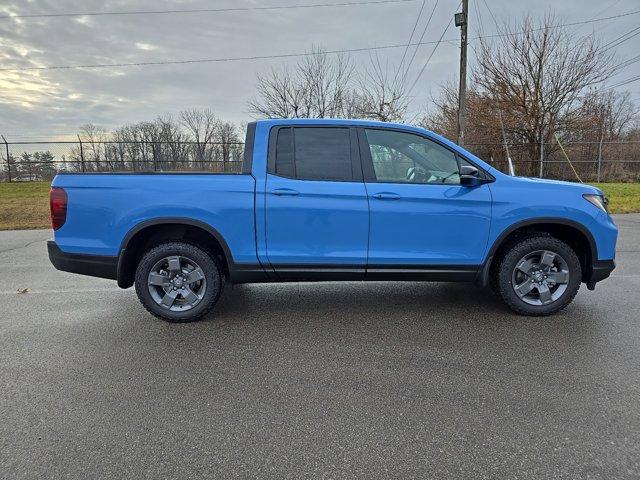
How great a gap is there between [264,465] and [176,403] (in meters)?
0.85

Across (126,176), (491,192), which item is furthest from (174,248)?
(491,192)

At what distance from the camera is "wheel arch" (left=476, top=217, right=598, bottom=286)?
12.9ft

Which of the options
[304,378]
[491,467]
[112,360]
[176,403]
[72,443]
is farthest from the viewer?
[112,360]

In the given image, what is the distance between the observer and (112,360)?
3.28m

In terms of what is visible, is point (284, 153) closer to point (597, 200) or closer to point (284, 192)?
point (284, 192)

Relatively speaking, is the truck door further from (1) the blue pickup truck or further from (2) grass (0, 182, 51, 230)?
(2) grass (0, 182, 51, 230)

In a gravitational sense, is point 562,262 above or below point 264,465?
above

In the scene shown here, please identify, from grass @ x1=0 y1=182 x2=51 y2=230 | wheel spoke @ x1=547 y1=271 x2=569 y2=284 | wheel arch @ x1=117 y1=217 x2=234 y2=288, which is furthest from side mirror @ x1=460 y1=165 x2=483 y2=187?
grass @ x1=0 y1=182 x2=51 y2=230

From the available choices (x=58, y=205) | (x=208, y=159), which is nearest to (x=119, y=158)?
(x=208, y=159)

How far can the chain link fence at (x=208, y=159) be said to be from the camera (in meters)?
20.1

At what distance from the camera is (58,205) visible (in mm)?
3805

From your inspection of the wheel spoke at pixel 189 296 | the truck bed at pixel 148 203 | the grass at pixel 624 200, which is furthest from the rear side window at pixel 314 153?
the grass at pixel 624 200

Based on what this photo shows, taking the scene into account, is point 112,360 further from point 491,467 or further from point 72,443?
point 491,467

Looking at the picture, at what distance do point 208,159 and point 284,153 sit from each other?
17.1 m
